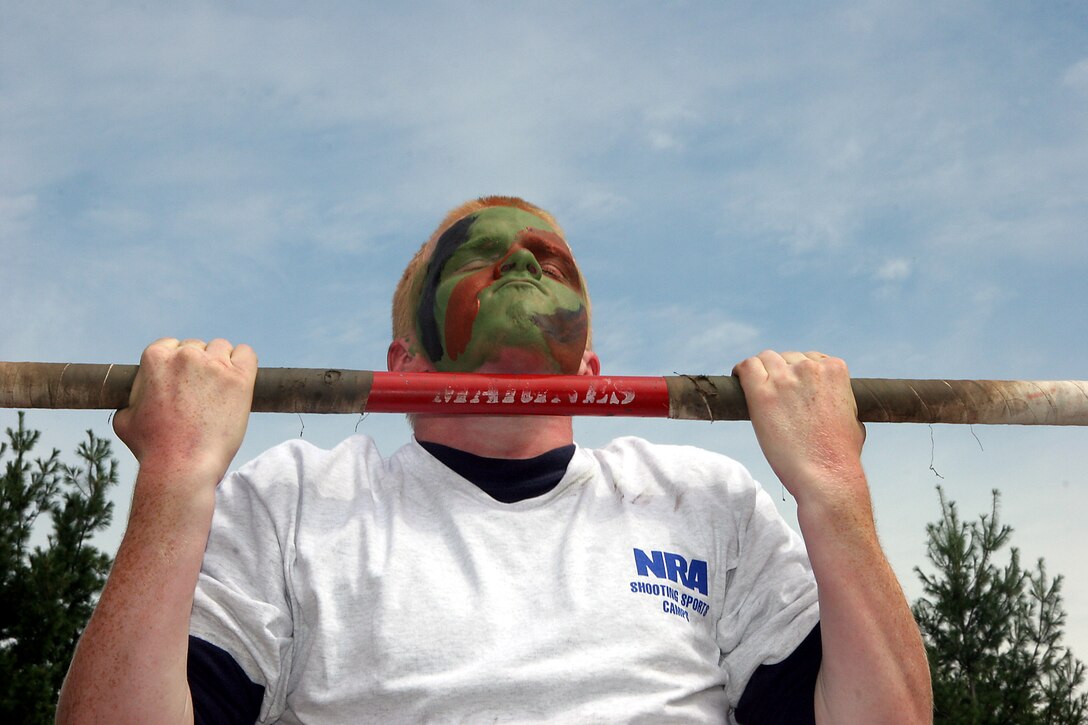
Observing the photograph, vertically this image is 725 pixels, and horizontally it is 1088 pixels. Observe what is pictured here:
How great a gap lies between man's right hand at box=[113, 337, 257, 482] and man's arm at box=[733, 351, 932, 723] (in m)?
1.57

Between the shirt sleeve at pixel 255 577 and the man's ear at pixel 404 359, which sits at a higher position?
the man's ear at pixel 404 359

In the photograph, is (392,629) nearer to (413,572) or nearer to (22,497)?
(413,572)

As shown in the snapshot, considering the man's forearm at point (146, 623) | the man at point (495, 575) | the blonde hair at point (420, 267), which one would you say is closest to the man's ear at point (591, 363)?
the blonde hair at point (420, 267)

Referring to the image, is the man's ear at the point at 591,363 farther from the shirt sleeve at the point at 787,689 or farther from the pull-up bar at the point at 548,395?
the shirt sleeve at the point at 787,689

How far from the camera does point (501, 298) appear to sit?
378cm

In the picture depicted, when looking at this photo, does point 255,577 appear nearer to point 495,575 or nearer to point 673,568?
point 495,575

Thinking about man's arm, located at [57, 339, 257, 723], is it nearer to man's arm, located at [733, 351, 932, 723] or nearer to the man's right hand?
the man's right hand

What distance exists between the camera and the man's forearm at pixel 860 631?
2.98 metres

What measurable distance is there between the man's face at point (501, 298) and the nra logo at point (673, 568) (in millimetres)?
771

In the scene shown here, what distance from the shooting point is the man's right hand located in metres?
2.98

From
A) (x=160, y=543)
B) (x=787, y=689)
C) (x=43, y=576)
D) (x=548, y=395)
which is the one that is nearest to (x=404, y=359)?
(x=548, y=395)

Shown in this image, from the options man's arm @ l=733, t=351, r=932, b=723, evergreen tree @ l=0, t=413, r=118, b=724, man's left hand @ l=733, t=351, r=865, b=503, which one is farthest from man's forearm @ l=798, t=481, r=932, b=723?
evergreen tree @ l=0, t=413, r=118, b=724

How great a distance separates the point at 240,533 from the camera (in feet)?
10.8

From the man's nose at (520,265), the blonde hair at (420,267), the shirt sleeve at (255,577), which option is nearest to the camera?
the shirt sleeve at (255,577)
